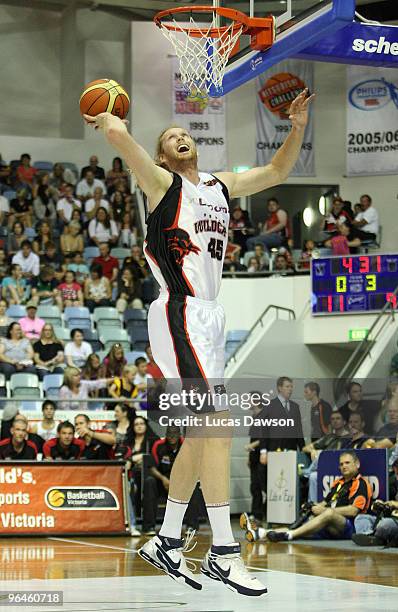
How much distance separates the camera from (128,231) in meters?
22.5

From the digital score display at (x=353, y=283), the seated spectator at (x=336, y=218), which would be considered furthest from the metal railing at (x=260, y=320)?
the seated spectator at (x=336, y=218)

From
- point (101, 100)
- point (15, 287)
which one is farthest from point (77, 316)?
point (101, 100)

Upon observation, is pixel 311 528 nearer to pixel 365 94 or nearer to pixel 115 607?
pixel 115 607

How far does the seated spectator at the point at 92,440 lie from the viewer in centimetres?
1449

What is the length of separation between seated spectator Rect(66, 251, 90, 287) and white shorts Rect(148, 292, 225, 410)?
14.6 meters

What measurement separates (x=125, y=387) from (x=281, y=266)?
5.79 m

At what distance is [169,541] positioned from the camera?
19.6 feet

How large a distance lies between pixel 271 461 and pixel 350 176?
12.9 meters

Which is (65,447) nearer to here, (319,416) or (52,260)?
(319,416)

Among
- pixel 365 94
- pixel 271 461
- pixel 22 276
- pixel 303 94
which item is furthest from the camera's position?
pixel 365 94

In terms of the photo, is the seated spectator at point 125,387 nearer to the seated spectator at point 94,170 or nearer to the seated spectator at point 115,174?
the seated spectator at point 115,174

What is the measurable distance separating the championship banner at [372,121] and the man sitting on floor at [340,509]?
13.4 meters

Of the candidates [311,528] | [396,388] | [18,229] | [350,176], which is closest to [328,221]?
[350,176]

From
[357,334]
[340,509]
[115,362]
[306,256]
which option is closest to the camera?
[340,509]
